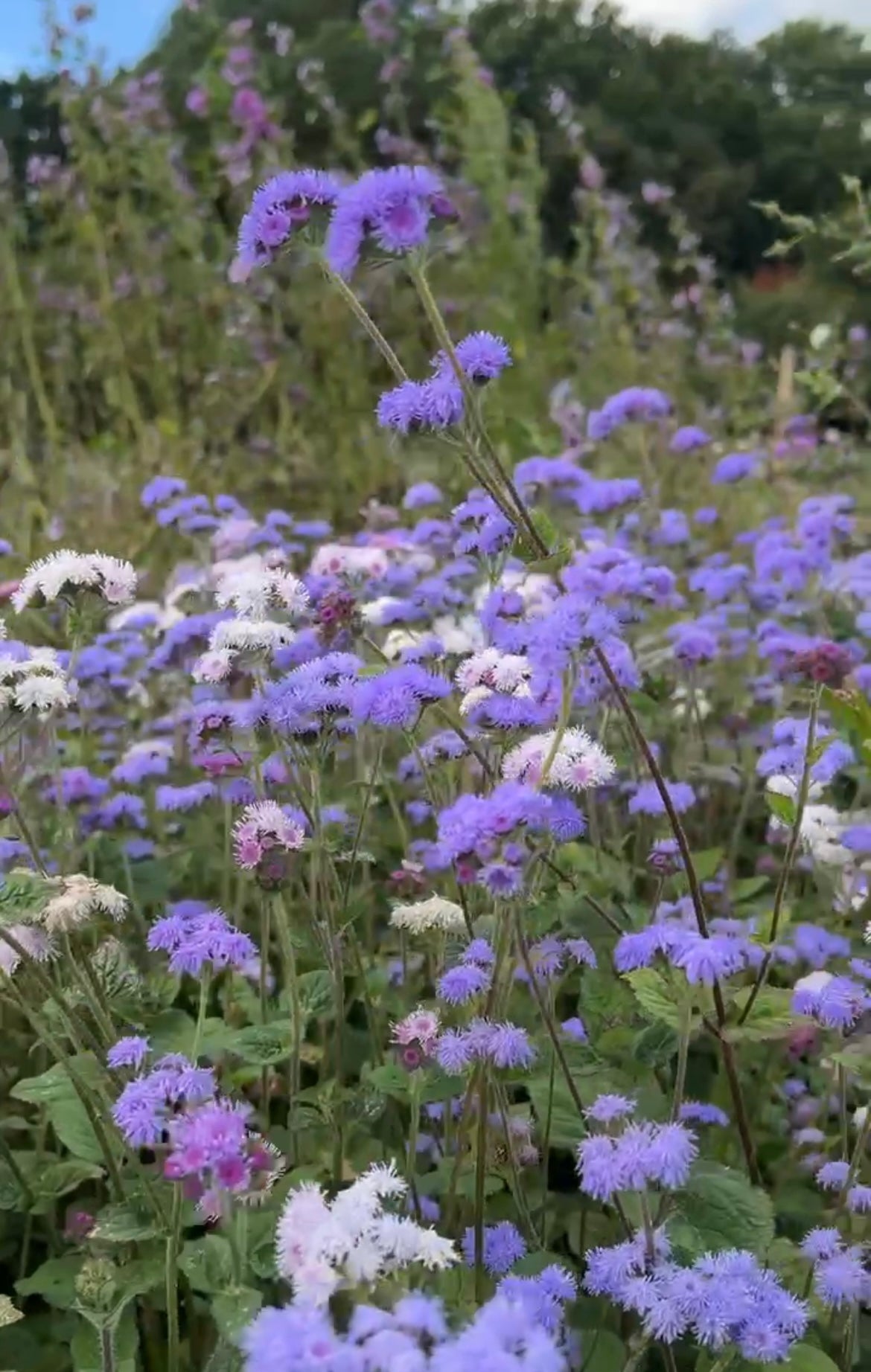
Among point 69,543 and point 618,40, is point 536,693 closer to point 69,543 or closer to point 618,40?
point 69,543

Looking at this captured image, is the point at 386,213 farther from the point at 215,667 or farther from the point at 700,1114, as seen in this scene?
→ the point at 700,1114

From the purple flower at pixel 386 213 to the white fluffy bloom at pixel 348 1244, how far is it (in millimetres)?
837

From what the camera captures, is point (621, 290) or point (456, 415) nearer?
point (456, 415)

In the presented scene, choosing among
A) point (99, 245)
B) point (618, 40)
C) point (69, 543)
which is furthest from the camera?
point (618, 40)

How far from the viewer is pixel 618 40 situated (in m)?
19.3

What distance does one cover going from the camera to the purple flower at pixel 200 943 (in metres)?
1.37

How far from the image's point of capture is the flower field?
1144 millimetres

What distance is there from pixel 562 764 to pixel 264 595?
0.59 metres

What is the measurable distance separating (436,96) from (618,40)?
8701 millimetres

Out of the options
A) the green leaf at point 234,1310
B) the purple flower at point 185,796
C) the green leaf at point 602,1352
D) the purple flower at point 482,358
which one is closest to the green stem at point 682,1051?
the green leaf at point 602,1352

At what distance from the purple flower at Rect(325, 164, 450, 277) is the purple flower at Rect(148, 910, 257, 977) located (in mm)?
669

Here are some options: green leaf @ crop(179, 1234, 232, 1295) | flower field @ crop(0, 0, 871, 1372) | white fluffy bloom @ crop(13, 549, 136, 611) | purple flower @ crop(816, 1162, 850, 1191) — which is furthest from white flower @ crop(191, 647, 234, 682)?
purple flower @ crop(816, 1162, 850, 1191)

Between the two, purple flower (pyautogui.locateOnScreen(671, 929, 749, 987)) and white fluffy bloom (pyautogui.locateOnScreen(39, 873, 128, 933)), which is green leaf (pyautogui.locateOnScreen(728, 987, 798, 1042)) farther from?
white fluffy bloom (pyautogui.locateOnScreen(39, 873, 128, 933))

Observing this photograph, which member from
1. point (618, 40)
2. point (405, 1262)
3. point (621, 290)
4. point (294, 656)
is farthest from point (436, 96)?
point (405, 1262)
